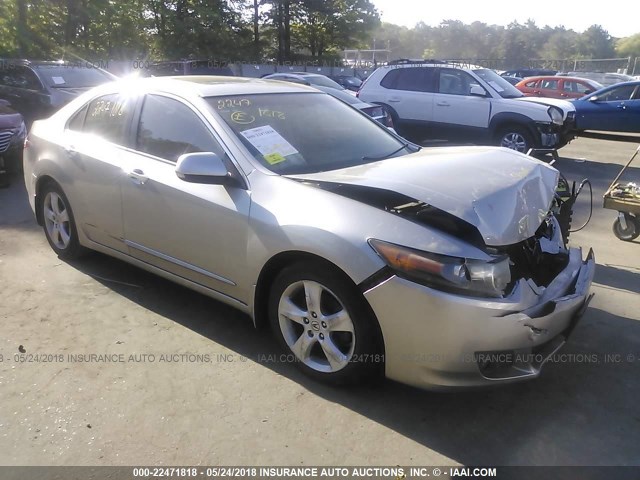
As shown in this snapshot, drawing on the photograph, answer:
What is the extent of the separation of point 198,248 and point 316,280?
96 centimetres

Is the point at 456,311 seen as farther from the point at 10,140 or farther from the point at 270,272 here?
the point at 10,140

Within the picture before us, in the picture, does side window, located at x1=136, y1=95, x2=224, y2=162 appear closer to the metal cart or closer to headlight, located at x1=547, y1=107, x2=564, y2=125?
the metal cart

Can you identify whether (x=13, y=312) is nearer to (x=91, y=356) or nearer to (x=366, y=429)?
(x=91, y=356)

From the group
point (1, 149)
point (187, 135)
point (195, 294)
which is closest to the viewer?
point (187, 135)

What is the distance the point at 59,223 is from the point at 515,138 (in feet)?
27.3

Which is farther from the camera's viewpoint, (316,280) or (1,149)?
(1,149)

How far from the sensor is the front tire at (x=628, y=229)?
5.64m

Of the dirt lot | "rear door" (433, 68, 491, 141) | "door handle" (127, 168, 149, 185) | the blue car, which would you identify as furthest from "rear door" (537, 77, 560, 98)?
"door handle" (127, 168, 149, 185)

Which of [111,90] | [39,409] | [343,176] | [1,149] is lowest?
[39,409]

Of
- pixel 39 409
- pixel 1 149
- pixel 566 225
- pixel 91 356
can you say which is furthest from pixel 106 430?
pixel 1 149

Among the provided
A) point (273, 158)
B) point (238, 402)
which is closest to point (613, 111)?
point (273, 158)

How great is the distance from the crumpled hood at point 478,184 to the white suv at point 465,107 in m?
7.03

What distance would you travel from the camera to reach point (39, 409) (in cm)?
297

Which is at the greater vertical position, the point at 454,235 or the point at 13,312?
the point at 454,235
